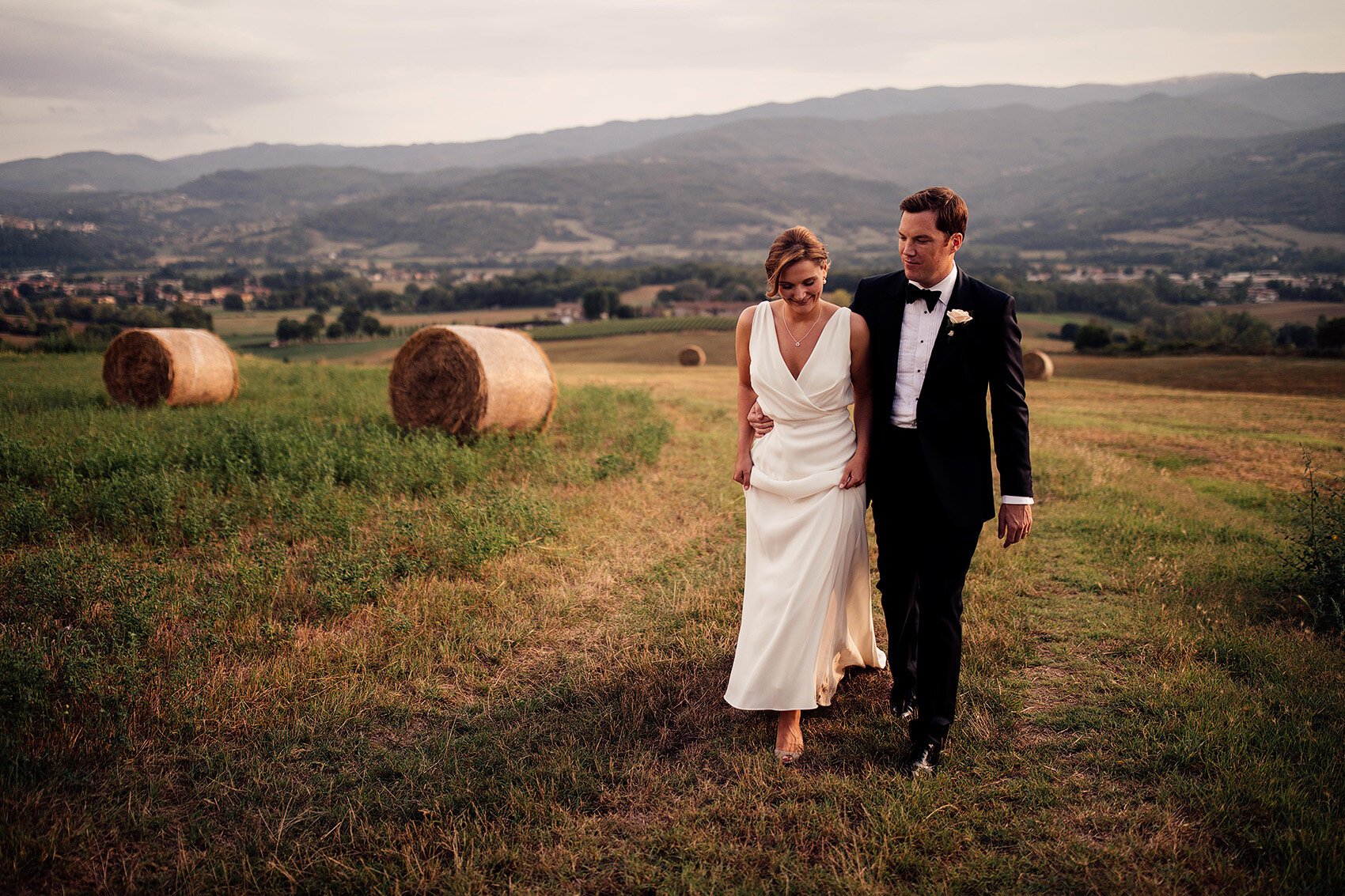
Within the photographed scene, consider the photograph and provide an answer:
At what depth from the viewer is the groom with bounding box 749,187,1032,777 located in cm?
397

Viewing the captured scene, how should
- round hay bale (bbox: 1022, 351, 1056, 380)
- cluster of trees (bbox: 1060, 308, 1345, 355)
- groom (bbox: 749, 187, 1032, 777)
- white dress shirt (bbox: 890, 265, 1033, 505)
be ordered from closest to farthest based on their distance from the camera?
1. groom (bbox: 749, 187, 1032, 777)
2. white dress shirt (bbox: 890, 265, 1033, 505)
3. round hay bale (bbox: 1022, 351, 1056, 380)
4. cluster of trees (bbox: 1060, 308, 1345, 355)

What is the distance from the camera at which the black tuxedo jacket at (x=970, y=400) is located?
3.99 metres

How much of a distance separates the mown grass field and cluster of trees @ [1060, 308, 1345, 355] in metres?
35.9

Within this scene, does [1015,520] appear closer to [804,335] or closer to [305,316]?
[804,335]

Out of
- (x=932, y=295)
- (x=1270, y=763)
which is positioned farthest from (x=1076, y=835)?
(x=932, y=295)

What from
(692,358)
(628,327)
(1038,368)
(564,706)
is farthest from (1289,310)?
(564,706)

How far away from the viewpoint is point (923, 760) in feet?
13.1

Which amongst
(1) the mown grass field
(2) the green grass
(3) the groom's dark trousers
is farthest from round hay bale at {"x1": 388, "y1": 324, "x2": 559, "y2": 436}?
(2) the green grass

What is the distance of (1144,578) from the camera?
666 cm

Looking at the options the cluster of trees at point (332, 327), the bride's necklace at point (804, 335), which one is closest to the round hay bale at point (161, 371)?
the bride's necklace at point (804, 335)

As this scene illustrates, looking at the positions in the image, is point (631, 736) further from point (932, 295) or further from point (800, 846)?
point (932, 295)

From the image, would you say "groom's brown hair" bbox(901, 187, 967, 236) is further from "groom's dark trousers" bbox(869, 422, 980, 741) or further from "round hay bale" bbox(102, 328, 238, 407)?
"round hay bale" bbox(102, 328, 238, 407)

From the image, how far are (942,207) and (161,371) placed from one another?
1584cm

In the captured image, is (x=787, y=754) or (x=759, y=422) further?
(x=759, y=422)
